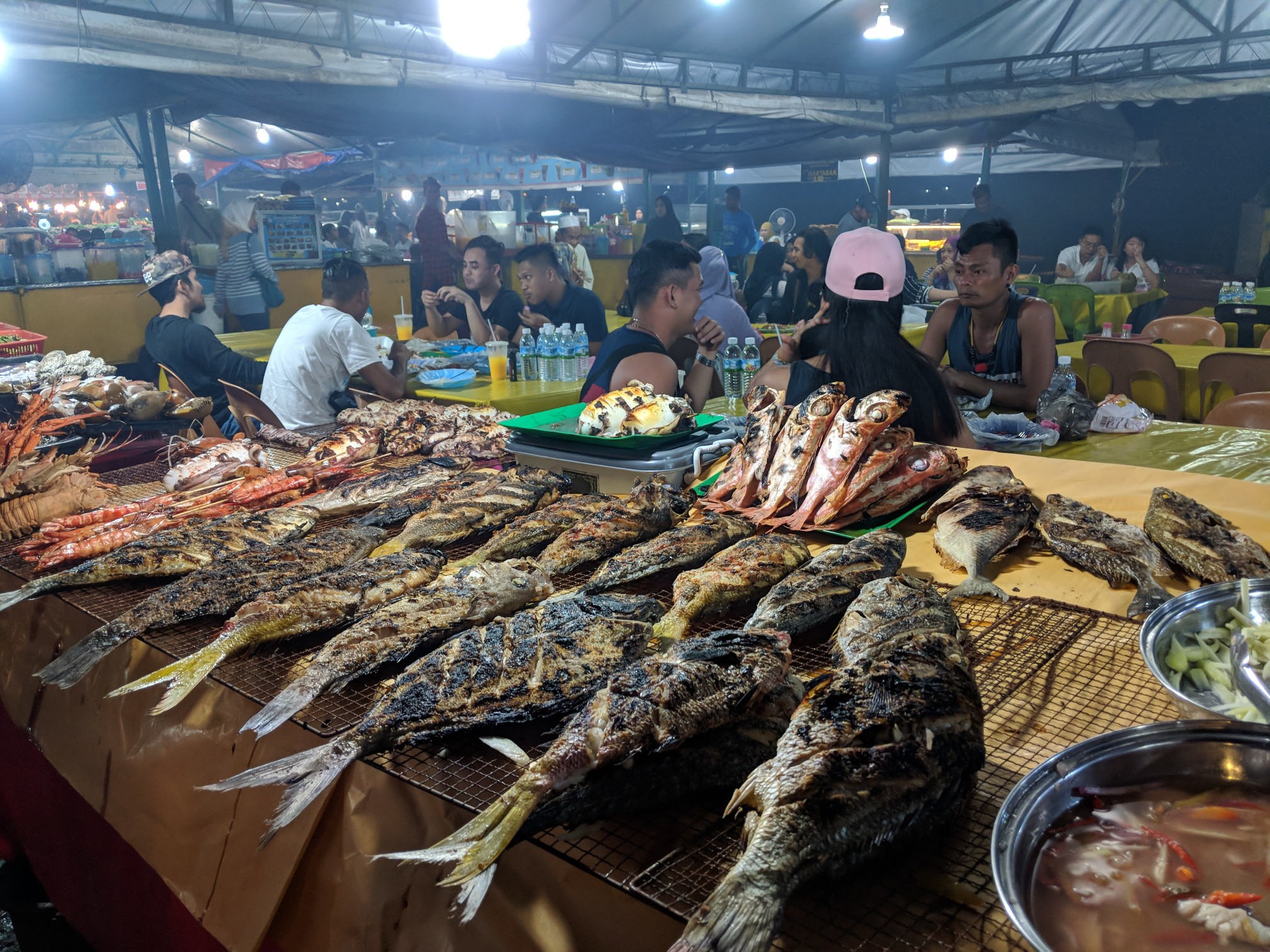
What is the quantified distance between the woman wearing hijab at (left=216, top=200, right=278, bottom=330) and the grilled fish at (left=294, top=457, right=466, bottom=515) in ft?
26.0

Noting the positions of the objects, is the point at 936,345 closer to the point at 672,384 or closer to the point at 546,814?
the point at 672,384

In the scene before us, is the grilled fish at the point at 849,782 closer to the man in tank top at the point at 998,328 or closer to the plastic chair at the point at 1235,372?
the man in tank top at the point at 998,328

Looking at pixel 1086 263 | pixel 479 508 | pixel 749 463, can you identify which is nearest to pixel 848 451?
pixel 749 463

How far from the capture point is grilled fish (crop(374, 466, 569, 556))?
2500mm

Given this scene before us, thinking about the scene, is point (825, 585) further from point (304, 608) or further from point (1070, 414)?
point (1070, 414)

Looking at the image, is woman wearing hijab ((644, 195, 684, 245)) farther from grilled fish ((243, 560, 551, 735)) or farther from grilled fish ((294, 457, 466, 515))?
grilled fish ((243, 560, 551, 735))

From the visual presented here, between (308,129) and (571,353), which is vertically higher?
(308,129)

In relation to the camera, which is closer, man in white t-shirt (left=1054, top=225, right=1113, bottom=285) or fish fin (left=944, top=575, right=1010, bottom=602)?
fish fin (left=944, top=575, right=1010, bottom=602)

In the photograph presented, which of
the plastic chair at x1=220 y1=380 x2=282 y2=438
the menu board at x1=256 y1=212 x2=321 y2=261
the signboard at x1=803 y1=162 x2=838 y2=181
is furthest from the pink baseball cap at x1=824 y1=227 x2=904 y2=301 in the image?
the signboard at x1=803 y1=162 x2=838 y2=181

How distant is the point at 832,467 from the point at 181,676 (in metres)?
1.81

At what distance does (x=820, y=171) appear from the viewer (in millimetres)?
19734

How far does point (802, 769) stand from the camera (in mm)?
1106

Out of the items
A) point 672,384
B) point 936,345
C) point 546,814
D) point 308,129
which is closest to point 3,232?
point 308,129

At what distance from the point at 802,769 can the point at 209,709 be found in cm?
136
